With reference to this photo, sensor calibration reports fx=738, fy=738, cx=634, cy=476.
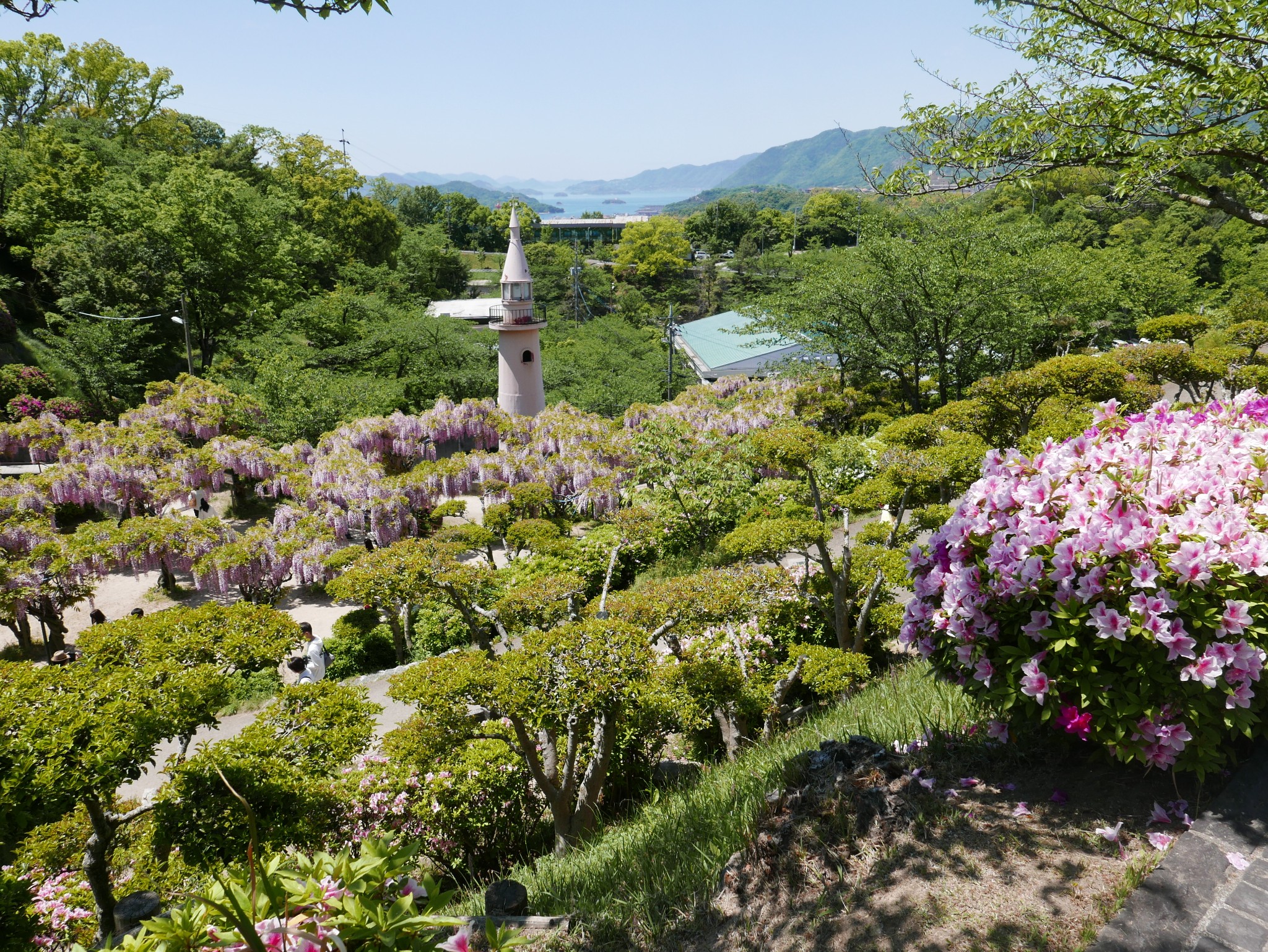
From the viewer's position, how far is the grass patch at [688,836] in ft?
12.3

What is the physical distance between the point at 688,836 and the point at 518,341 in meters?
23.1

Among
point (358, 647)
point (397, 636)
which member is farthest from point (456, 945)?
point (358, 647)

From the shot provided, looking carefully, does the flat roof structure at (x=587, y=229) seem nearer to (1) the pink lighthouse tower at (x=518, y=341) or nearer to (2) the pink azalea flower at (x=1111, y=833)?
(1) the pink lighthouse tower at (x=518, y=341)

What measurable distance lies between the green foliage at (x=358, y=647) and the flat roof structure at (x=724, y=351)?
65.7 feet

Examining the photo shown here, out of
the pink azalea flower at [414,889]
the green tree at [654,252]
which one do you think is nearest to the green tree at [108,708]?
the pink azalea flower at [414,889]

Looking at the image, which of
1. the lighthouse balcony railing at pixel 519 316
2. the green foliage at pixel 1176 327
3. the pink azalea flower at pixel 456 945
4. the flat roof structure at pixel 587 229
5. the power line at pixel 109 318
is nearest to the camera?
the pink azalea flower at pixel 456 945

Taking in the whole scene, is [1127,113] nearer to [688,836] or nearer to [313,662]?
[688,836]

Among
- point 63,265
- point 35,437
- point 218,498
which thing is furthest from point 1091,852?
point 63,265

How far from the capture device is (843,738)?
4.88 m

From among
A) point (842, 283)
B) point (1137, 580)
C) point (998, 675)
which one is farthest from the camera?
point (842, 283)

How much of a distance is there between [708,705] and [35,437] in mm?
21787

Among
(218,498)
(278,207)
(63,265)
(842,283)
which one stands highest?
(278,207)

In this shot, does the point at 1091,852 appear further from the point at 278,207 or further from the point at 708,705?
the point at 278,207

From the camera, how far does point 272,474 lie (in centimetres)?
2003
